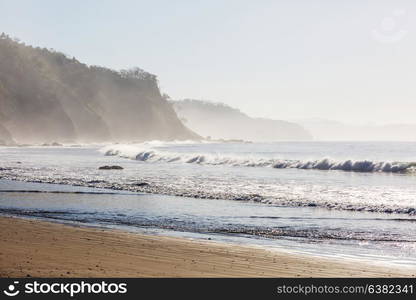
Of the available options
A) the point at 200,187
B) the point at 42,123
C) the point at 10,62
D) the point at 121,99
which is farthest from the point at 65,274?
the point at 121,99

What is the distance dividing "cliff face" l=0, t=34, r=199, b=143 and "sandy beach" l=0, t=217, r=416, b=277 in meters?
116

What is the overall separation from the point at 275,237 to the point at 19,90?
461ft

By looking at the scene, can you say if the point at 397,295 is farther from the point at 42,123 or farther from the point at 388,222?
the point at 42,123

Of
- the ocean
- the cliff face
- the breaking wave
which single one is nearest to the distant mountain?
the cliff face

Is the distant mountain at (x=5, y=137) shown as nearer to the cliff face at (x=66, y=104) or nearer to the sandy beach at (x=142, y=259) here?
the cliff face at (x=66, y=104)

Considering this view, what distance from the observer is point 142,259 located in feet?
35.7

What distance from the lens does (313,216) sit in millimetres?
18844

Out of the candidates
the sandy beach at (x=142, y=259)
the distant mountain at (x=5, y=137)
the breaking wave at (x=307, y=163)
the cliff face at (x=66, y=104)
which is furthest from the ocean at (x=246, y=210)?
the cliff face at (x=66, y=104)

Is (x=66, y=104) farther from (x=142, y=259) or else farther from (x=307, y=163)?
(x=142, y=259)

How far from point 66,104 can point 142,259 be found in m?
155

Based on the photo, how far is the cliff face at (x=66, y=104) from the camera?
142m

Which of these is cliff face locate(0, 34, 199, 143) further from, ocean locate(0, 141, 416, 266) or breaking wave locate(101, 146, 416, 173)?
ocean locate(0, 141, 416, 266)

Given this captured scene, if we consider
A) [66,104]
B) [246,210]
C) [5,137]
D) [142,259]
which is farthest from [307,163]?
[66,104]

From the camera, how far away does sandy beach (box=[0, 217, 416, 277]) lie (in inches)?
373
